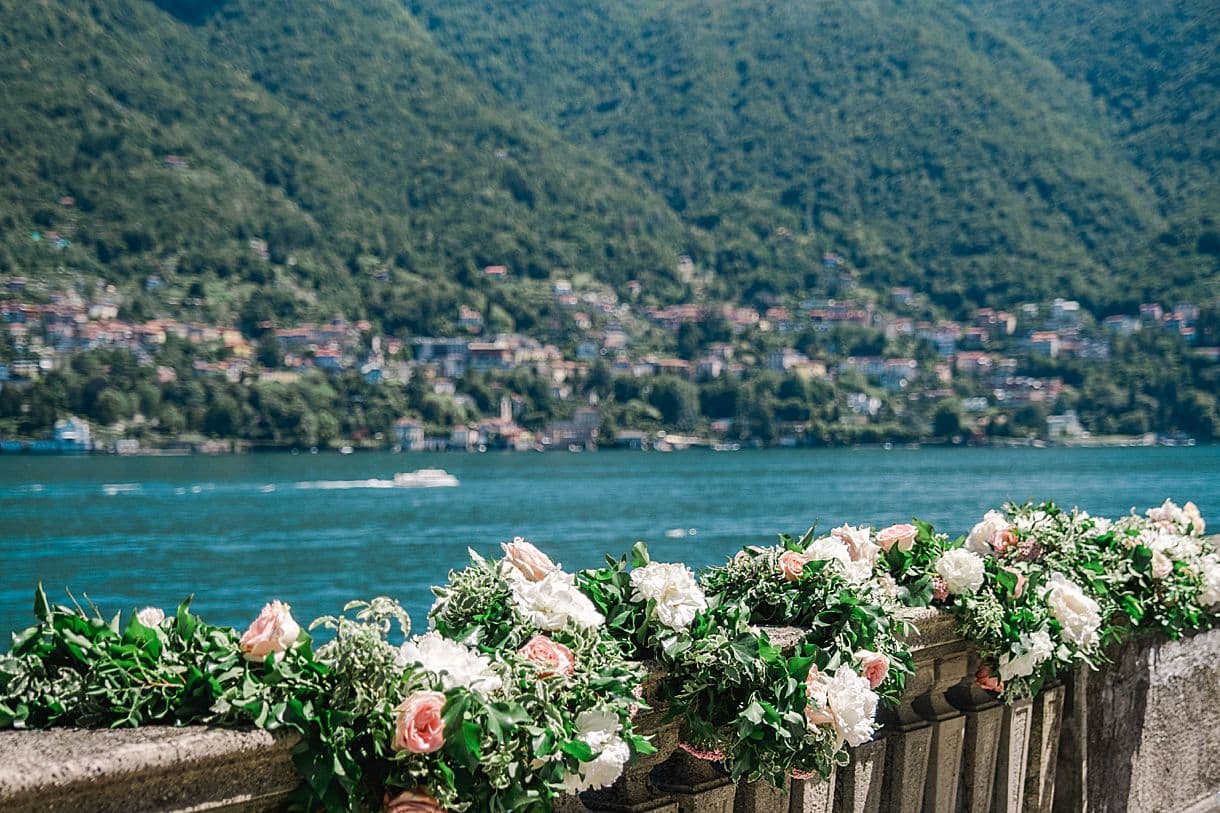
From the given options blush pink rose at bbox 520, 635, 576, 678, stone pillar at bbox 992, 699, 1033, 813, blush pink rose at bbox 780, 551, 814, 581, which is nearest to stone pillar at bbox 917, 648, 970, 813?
stone pillar at bbox 992, 699, 1033, 813

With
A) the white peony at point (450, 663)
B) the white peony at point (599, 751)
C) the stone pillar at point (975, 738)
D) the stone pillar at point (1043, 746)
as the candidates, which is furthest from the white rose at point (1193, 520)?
the white peony at point (450, 663)

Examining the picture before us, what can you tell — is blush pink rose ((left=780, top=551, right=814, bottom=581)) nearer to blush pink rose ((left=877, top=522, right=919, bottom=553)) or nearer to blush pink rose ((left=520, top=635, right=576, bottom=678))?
blush pink rose ((left=877, top=522, right=919, bottom=553))

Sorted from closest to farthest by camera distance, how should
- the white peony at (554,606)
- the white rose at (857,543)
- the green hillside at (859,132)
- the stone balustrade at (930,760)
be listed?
the stone balustrade at (930,760), the white peony at (554,606), the white rose at (857,543), the green hillside at (859,132)

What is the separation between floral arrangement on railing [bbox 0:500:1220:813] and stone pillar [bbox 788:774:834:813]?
0.24 meters

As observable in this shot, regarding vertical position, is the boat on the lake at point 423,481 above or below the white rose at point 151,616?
below

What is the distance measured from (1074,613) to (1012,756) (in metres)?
0.47

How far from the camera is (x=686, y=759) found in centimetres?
310

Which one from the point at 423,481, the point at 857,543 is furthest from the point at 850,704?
the point at 423,481

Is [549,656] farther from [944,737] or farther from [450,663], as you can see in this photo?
[944,737]

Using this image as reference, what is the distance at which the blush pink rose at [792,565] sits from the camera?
3434 millimetres

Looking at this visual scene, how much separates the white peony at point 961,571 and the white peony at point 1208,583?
129cm

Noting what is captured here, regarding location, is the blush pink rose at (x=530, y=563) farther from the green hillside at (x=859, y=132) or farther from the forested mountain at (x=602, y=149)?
the green hillside at (x=859, y=132)

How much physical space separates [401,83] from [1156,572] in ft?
529

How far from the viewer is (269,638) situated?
7.97 ft
